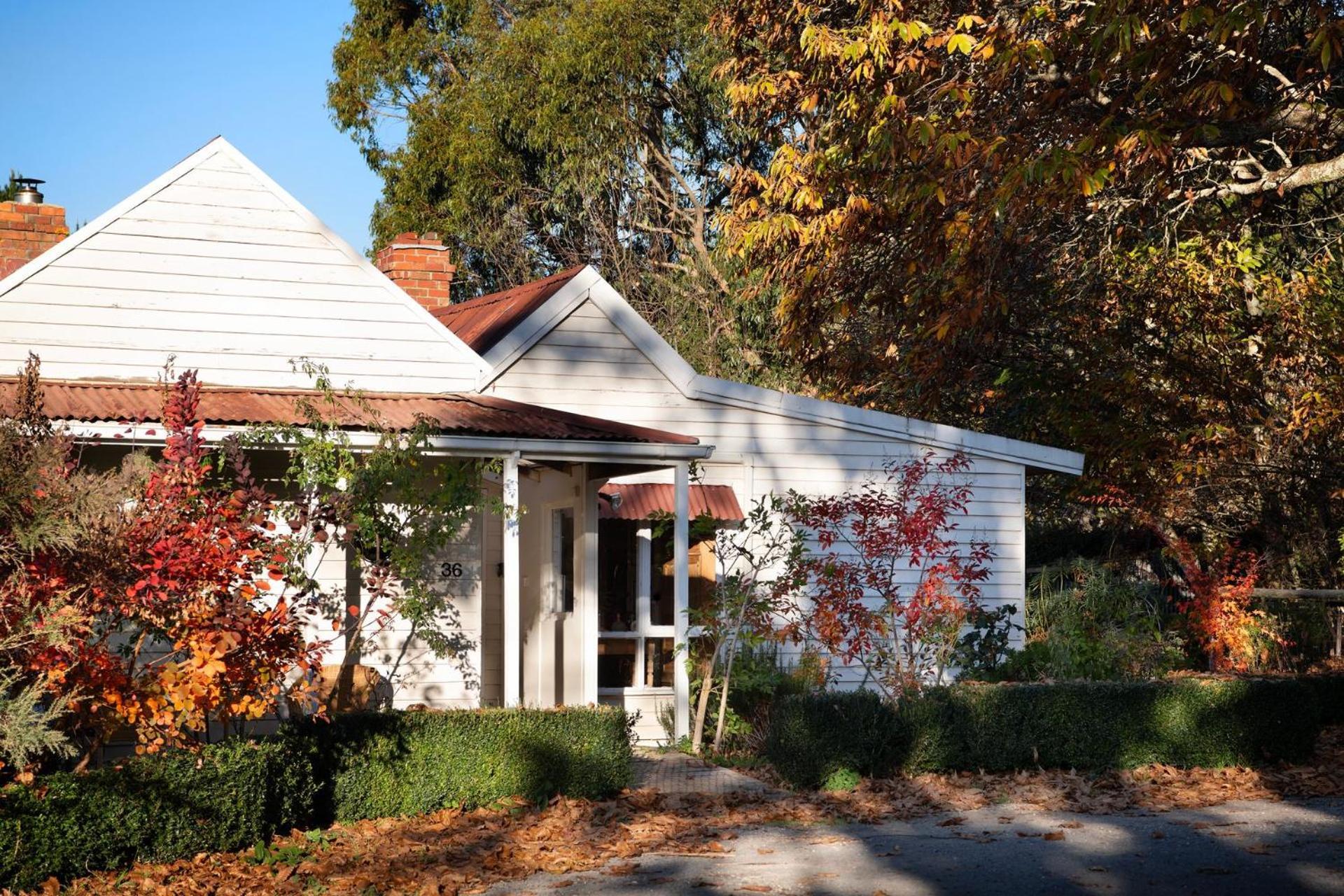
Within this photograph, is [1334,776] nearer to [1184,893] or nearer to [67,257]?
[1184,893]

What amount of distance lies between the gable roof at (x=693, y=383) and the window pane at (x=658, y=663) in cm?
268

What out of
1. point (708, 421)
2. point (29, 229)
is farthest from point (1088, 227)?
point (29, 229)

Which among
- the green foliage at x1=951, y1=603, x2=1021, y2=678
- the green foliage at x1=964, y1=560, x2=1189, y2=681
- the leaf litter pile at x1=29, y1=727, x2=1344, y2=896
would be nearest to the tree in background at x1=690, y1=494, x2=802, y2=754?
the green foliage at x1=951, y1=603, x2=1021, y2=678

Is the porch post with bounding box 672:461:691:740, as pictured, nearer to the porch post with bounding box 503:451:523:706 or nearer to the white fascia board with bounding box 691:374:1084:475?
the porch post with bounding box 503:451:523:706

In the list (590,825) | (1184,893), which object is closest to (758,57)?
(590,825)

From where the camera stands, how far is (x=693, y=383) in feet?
49.2

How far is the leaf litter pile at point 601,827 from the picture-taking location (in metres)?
8.23

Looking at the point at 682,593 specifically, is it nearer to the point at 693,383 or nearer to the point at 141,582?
the point at 693,383

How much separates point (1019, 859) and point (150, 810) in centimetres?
539

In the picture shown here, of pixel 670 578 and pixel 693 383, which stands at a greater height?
pixel 693 383

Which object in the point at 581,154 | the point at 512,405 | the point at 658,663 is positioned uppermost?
the point at 581,154

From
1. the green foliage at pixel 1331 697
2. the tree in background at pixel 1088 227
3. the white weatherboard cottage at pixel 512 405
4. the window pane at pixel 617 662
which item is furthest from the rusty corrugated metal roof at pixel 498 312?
the green foliage at pixel 1331 697

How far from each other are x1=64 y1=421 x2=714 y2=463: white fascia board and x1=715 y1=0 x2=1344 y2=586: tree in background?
3959 mm

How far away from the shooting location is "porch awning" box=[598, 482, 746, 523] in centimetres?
1453
